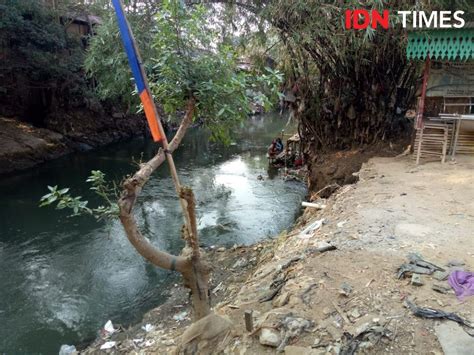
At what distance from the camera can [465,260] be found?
3.71 m

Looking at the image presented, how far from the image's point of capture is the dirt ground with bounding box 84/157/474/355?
2.88m

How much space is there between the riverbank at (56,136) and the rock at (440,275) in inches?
570

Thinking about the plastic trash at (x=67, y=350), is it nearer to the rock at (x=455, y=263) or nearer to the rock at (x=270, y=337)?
the rock at (x=270, y=337)

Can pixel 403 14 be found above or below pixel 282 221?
above

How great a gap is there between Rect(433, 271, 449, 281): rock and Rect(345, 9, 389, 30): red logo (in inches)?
197

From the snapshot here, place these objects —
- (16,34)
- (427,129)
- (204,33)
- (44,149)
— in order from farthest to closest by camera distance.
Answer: (44,149)
(16,34)
(427,129)
(204,33)

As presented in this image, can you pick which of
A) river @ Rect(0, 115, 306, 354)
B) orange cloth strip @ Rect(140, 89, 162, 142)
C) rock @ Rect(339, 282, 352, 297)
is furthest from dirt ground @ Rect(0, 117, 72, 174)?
rock @ Rect(339, 282, 352, 297)

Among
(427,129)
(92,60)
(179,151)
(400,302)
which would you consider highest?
(92,60)

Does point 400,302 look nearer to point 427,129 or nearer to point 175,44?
point 175,44

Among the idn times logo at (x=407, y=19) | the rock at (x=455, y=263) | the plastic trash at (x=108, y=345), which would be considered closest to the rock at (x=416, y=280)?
the rock at (x=455, y=263)

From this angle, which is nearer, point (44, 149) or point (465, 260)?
point (465, 260)

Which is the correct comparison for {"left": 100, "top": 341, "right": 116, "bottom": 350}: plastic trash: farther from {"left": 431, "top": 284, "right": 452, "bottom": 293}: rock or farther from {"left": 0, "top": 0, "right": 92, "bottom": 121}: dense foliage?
{"left": 0, "top": 0, "right": 92, "bottom": 121}: dense foliage

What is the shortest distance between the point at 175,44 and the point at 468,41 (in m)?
5.51

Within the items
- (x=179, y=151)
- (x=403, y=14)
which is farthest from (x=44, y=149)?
(x=403, y=14)
